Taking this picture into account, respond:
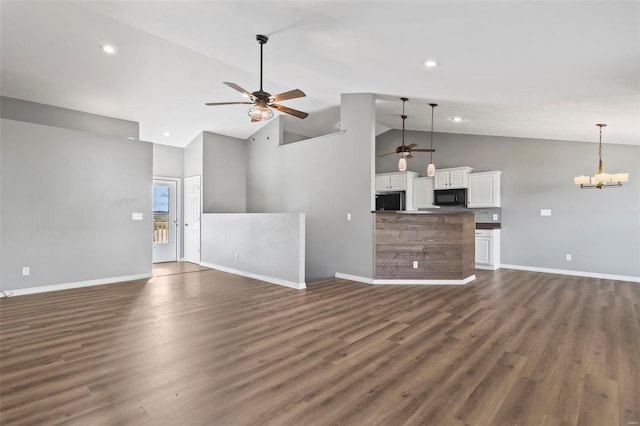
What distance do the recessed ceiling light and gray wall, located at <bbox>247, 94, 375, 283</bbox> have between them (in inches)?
140

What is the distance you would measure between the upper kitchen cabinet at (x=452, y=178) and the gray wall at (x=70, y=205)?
6.39m

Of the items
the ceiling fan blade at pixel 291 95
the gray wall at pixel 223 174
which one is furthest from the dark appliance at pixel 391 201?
the ceiling fan blade at pixel 291 95

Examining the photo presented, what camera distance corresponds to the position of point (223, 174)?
8.20 meters

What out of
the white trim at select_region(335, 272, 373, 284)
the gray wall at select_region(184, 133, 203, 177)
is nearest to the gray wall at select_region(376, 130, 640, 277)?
the white trim at select_region(335, 272, 373, 284)

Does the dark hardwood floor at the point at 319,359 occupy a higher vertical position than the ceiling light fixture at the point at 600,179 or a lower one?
lower

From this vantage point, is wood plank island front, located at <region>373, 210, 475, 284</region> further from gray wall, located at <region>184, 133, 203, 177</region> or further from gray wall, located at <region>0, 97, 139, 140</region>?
gray wall, located at <region>0, 97, 139, 140</region>

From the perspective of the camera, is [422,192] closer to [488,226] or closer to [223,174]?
[488,226]

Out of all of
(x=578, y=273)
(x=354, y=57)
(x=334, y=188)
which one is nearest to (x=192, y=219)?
(x=334, y=188)

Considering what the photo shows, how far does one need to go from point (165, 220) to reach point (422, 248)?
656 cm

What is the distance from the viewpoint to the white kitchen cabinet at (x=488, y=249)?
6.89 m

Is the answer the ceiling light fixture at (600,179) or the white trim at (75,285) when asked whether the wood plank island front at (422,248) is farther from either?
the white trim at (75,285)

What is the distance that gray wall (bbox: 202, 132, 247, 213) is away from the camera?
7871 mm

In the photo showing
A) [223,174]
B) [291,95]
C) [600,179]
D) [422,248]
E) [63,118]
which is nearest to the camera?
[291,95]

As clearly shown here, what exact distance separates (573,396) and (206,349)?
2.77m
